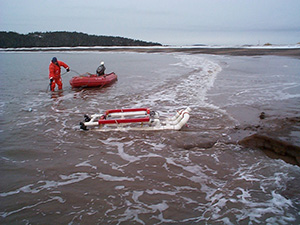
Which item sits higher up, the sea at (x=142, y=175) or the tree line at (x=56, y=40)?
the tree line at (x=56, y=40)

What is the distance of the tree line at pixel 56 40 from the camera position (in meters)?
72.6

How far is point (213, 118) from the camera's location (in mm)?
6844

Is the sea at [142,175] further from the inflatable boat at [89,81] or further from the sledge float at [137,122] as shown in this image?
the inflatable boat at [89,81]

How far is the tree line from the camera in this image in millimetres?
72625

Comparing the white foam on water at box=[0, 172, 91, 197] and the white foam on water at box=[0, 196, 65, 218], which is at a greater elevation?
the white foam on water at box=[0, 172, 91, 197]

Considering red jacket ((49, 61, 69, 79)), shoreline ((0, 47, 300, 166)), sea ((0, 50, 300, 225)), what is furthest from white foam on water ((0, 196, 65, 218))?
red jacket ((49, 61, 69, 79))

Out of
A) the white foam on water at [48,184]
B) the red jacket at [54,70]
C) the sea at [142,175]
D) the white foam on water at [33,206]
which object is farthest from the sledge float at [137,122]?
the red jacket at [54,70]

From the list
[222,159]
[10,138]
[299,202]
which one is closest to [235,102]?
[222,159]

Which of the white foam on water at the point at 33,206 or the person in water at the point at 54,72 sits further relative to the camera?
the person in water at the point at 54,72

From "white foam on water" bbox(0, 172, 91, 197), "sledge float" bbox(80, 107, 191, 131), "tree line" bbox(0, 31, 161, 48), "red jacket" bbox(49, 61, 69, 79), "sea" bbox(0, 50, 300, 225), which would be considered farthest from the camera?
"tree line" bbox(0, 31, 161, 48)

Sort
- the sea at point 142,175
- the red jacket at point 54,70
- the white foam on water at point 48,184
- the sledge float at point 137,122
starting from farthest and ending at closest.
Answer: the red jacket at point 54,70 → the sledge float at point 137,122 → the white foam on water at point 48,184 → the sea at point 142,175

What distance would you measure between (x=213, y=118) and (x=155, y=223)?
4491mm

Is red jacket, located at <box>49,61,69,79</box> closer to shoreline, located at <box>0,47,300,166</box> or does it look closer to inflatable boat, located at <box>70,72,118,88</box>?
inflatable boat, located at <box>70,72,118,88</box>

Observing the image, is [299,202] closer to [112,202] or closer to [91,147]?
[112,202]
